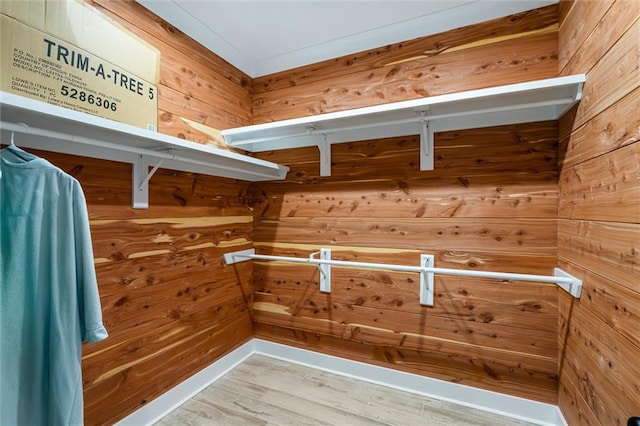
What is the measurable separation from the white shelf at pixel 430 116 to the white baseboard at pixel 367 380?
1.34 metres

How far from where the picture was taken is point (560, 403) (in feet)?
4.72

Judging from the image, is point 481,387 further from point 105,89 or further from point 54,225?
point 105,89

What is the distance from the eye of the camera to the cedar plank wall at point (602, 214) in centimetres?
88

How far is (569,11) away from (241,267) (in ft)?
7.96

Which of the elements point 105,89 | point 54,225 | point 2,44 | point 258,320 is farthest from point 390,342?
point 2,44

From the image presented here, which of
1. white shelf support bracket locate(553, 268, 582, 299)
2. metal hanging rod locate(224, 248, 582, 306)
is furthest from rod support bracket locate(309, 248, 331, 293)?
white shelf support bracket locate(553, 268, 582, 299)

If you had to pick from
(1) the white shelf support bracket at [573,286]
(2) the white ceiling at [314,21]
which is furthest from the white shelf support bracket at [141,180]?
(1) the white shelf support bracket at [573,286]

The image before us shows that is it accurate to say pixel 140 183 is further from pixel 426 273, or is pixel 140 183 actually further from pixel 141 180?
pixel 426 273

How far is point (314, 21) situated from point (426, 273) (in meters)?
1.70

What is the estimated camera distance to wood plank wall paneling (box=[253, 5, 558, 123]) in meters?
1.51

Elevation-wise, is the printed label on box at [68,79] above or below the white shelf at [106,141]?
above

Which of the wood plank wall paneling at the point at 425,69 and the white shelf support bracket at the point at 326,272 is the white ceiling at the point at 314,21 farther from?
the white shelf support bracket at the point at 326,272

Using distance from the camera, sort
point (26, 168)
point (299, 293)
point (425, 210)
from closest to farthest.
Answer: point (26, 168), point (425, 210), point (299, 293)

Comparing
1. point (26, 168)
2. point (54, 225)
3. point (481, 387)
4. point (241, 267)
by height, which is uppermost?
point (26, 168)
